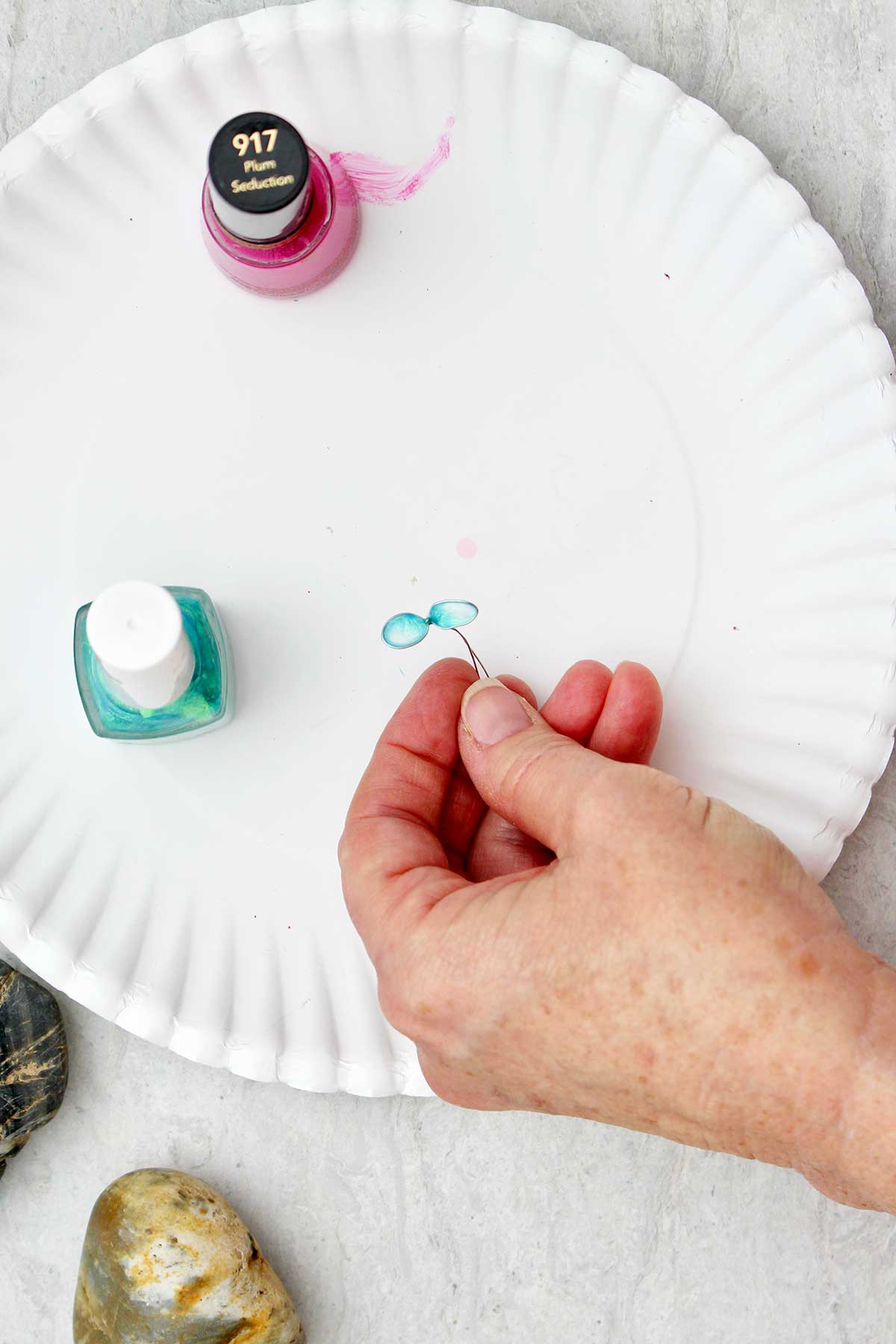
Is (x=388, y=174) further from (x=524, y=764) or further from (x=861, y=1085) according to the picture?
(x=861, y=1085)

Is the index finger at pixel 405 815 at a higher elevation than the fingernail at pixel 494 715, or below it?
below

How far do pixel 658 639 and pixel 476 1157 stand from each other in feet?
1.18

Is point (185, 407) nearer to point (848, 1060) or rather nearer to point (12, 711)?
point (12, 711)

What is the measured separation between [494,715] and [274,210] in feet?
0.95

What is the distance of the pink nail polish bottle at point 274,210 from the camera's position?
21.7 inches

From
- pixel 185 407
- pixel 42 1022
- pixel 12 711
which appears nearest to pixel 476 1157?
pixel 42 1022

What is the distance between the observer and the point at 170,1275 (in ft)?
2.07

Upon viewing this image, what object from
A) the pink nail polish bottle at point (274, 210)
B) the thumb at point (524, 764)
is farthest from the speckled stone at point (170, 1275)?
the pink nail polish bottle at point (274, 210)

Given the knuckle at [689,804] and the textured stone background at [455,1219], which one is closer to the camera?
the knuckle at [689,804]

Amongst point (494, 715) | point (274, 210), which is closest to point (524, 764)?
point (494, 715)

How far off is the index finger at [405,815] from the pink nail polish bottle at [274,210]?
0.25 meters

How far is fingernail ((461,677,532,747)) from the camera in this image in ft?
1.77

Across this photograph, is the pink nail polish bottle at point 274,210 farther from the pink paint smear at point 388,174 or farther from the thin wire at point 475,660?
the thin wire at point 475,660

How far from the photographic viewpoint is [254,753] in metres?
0.62
